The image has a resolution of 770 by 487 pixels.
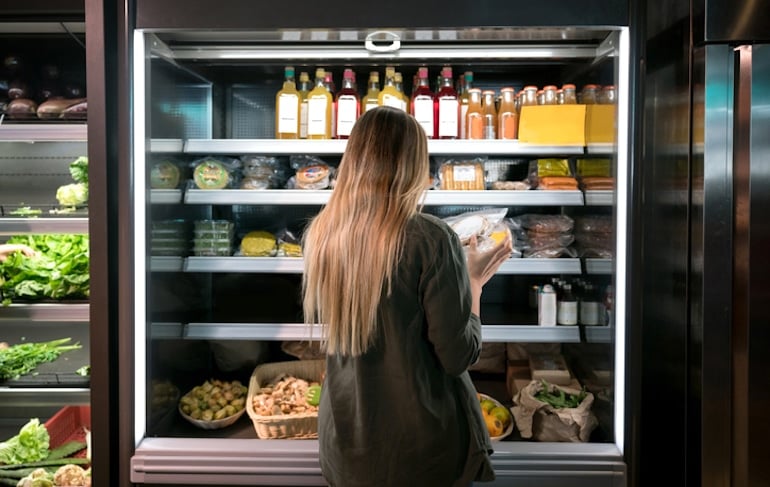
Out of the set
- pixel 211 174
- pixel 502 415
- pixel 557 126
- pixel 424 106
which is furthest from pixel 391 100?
Answer: pixel 502 415

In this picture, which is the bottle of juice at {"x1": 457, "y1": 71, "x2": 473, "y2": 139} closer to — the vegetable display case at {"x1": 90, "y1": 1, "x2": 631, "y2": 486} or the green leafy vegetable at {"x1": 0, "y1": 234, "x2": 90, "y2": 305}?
the vegetable display case at {"x1": 90, "y1": 1, "x2": 631, "y2": 486}

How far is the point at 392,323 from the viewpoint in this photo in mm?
1571

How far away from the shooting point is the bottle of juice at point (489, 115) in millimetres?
2373

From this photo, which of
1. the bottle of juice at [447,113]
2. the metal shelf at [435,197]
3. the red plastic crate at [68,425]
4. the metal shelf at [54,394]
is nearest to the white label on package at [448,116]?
the bottle of juice at [447,113]

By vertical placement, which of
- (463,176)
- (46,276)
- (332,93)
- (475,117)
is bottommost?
(46,276)

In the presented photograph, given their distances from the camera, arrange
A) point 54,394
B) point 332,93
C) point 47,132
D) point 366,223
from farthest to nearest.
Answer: point 332,93
point 54,394
point 47,132
point 366,223

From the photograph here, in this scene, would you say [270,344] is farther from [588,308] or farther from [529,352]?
[588,308]

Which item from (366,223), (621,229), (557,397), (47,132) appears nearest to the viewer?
(366,223)

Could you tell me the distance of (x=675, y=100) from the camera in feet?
6.12

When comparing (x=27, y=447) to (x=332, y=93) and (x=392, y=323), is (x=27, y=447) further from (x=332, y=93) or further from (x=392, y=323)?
(x=332, y=93)

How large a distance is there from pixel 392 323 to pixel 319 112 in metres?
1.07

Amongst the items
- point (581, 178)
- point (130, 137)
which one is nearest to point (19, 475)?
point (130, 137)

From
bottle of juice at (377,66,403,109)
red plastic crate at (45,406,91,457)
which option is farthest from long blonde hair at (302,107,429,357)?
red plastic crate at (45,406,91,457)

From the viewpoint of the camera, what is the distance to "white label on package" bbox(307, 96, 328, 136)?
2334mm
